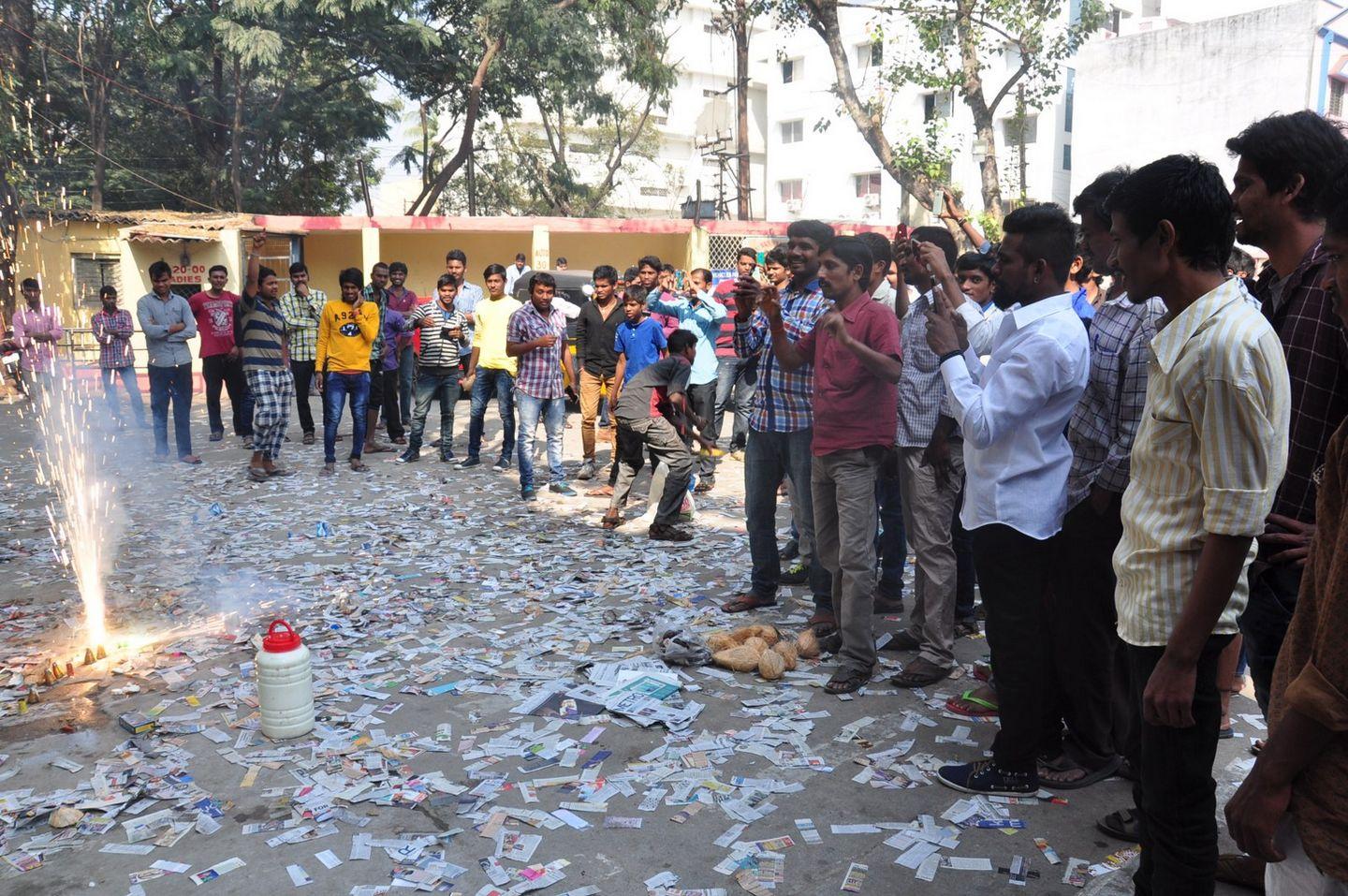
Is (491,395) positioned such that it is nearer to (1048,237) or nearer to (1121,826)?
(1048,237)

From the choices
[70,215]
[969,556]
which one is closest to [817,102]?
[70,215]

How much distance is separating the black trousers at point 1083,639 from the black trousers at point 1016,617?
12 cm

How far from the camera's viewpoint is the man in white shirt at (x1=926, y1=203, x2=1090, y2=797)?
3549 millimetres

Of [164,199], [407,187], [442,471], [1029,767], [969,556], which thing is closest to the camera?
[1029,767]

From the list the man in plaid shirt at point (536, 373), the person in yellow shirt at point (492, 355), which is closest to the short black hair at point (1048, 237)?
the man in plaid shirt at point (536, 373)

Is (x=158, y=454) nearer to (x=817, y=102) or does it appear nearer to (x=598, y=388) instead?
(x=598, y=388)

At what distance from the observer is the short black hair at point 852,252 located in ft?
16.0

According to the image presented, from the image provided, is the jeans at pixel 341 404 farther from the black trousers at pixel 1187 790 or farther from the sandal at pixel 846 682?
the black trousers at pixel 1187 790

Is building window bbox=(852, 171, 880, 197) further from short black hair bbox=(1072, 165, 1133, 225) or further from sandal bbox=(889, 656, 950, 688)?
short black hair bbox=(1072, 165, 1133, 225)

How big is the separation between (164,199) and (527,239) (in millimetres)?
→ 9988

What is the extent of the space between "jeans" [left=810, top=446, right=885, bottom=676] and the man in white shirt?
3.38ft

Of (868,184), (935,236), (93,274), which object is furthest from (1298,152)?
(868,184)

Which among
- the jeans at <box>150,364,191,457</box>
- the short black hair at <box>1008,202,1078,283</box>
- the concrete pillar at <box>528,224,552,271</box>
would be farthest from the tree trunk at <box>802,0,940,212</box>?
the short black hair at <box>1008,202,1078,283</box>

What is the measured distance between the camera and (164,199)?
25875mm
